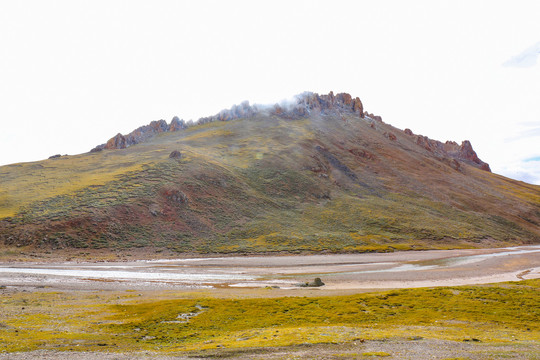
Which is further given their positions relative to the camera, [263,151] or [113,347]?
[263,151]

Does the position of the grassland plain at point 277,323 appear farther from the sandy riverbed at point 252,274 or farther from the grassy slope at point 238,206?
the grassy slope at point 238,206

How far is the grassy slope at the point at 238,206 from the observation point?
104250 millimetres

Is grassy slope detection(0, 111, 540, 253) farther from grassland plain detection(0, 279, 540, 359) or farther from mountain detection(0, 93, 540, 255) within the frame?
grassland plain detection(0, 279, 540, 359)

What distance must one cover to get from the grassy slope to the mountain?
0.44 m

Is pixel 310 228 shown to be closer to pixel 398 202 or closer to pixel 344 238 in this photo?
pixel 344 238

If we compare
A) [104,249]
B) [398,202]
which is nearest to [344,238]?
[398,202]

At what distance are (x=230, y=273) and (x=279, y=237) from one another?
47.9 m

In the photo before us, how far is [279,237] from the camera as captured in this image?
114m

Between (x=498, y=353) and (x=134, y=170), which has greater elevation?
(x=134, y=170)

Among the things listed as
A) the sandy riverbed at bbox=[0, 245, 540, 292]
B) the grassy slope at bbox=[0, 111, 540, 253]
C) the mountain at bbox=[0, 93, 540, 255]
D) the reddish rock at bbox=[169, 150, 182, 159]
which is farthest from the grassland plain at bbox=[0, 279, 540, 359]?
the reddish rock at bbox=[169, 150, 182, 159]

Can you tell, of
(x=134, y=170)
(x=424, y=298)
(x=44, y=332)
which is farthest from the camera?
(x=134, y=170)

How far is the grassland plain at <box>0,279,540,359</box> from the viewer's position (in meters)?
23.1

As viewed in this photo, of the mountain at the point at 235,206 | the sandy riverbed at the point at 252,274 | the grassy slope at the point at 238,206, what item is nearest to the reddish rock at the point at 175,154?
the mountain at the point at 235,206

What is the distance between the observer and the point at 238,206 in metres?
138
